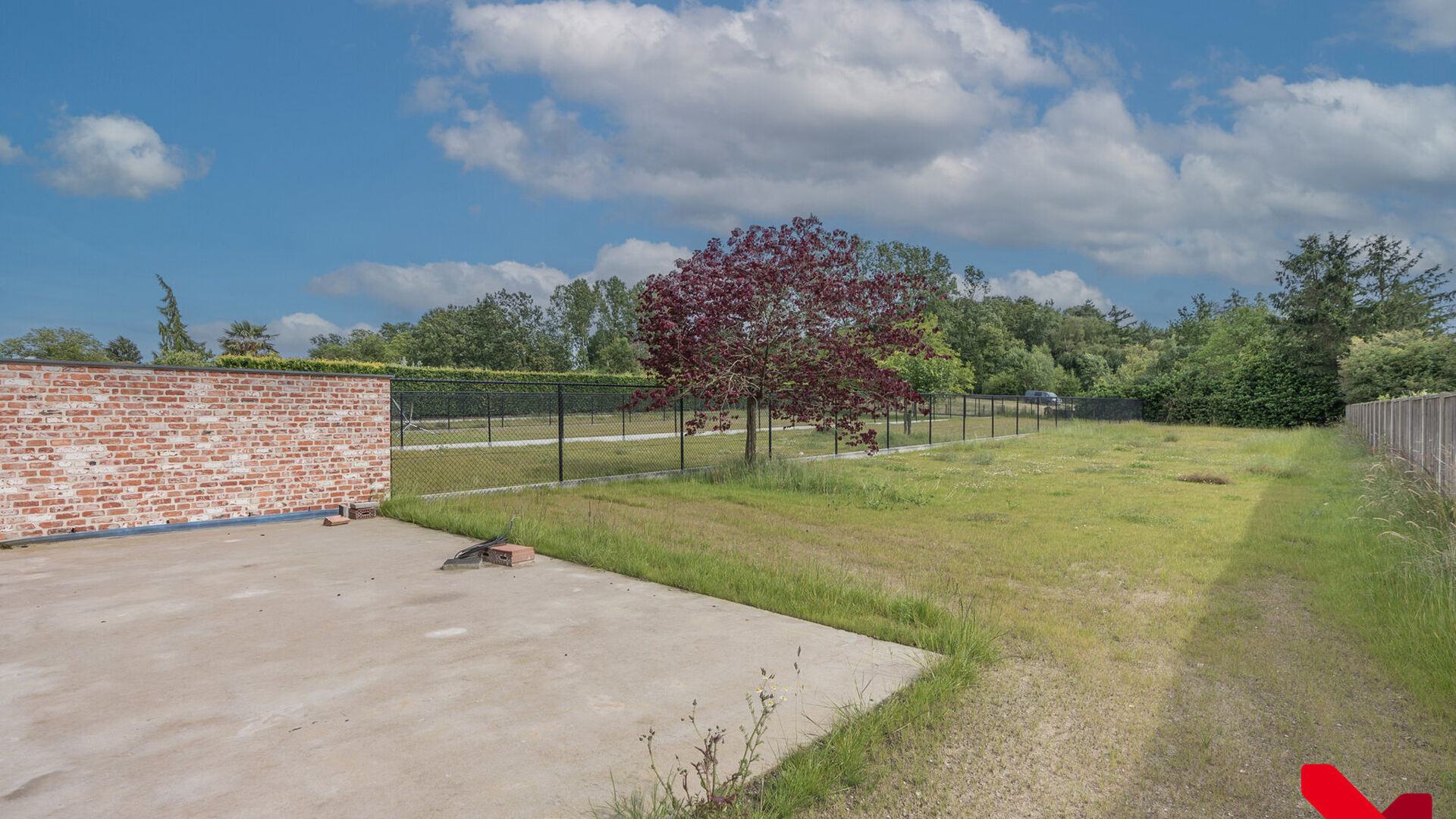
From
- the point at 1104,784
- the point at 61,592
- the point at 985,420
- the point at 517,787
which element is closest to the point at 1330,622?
the point at 1104,784

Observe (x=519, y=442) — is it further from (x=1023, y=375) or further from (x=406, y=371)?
(x=1023, y=375)

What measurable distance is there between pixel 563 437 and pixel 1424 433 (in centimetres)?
1388

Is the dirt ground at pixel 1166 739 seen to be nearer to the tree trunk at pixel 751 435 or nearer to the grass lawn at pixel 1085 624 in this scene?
the grass lawn at pixel 1085 624

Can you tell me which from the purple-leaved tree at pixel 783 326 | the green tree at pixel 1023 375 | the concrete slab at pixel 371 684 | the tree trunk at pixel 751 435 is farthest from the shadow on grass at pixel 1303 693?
the green tree at pixel 1023 375

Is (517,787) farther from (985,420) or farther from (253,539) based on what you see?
(985,420)

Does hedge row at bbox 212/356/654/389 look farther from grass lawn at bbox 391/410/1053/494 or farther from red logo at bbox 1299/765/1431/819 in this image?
red logo at bbox 1299/765/1431/819

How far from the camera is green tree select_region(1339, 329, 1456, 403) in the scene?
20484mm

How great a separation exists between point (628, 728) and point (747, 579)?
2.53 m

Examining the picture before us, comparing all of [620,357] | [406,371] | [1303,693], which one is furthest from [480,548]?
[620,357]

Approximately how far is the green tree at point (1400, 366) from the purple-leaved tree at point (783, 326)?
15537 millimetres

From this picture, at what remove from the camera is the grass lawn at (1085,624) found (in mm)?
3207

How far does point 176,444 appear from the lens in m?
8.43

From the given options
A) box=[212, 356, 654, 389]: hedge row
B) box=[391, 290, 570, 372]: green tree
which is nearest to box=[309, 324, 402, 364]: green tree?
box=[391, 290, 570, 372]: green tree

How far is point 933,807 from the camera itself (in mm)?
2996
